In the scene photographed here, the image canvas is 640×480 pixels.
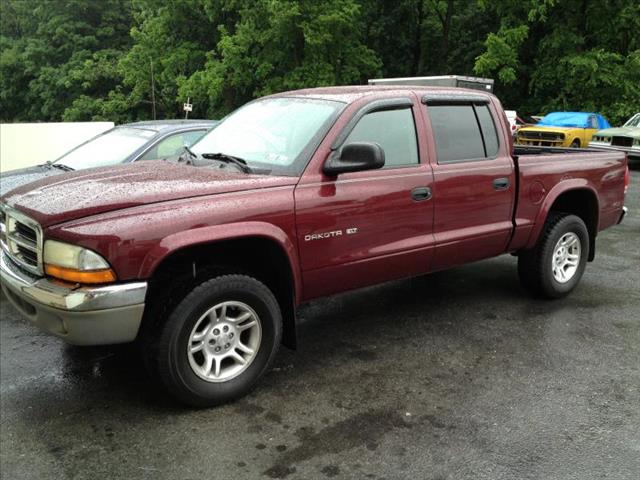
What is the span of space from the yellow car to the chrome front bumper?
15.7 meters

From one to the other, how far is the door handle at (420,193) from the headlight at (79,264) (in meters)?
2.09

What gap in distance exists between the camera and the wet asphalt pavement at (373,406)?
2908mm

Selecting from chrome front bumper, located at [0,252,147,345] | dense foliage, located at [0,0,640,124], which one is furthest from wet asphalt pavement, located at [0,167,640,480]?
dense foliage, located at [0,0,640,124]

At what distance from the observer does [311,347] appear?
4.37 metres

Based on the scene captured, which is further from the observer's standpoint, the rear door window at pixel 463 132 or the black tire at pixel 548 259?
the black tire at pixel 548 259

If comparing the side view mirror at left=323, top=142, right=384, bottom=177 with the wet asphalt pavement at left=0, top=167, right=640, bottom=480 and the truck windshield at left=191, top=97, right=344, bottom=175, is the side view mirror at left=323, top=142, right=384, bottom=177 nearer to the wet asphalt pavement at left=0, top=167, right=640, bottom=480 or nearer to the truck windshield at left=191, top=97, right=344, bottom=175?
the truck windshield at left=191, top=97, right=344, bottom=175

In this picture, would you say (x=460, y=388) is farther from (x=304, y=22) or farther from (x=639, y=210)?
(x=304, y=22)

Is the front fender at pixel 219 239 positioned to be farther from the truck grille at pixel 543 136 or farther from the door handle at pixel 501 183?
the truck grille at pixel 543 136

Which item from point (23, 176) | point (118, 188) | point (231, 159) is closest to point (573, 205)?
point (231, 159)

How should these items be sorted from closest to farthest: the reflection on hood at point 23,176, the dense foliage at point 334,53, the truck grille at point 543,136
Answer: the reflection on hood at point 23,176 → the truck grille at point 543,136 → the dense foliage at point 334,53

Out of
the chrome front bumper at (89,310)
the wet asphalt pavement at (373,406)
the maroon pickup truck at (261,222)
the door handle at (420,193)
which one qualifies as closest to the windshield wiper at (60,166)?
the wet asphalt pavement at (373,406)

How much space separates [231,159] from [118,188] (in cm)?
83

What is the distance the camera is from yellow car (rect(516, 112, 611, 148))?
1747 cm

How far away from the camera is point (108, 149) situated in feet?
21.4
